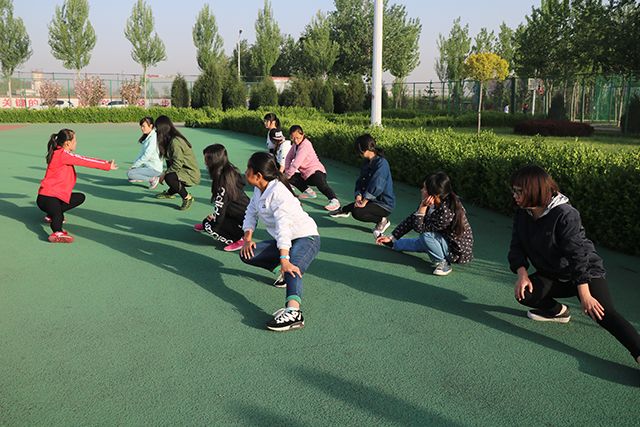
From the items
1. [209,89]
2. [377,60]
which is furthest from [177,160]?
[209,89]

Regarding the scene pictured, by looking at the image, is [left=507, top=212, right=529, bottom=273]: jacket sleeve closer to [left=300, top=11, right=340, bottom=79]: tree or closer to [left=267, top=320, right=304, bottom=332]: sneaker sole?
[left=267, top=320, right=304, bottom=332]: sneaker sole

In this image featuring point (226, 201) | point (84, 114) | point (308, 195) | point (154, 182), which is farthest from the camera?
point (84, 114)

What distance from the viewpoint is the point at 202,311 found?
14.7 feet

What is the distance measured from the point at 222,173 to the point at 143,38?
4695cm

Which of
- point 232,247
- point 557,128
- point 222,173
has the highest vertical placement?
point 557,128

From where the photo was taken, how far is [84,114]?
103 ft

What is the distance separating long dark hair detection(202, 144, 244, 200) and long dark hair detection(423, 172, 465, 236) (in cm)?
207

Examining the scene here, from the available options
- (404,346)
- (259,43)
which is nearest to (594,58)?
(404,346)

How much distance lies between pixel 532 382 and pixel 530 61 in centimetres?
3848

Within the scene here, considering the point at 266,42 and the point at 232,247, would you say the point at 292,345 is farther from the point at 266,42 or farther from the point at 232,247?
the point at 266,42

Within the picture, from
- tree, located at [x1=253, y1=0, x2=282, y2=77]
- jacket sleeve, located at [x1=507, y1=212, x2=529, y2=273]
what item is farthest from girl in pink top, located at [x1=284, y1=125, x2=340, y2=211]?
tree, located at [x1=253, y1=0, x2=282, y2=77]

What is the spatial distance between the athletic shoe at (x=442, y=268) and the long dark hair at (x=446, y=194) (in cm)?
30

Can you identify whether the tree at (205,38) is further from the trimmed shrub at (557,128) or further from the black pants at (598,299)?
the black pants at (598,299)

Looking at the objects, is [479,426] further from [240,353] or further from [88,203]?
[88,203]
